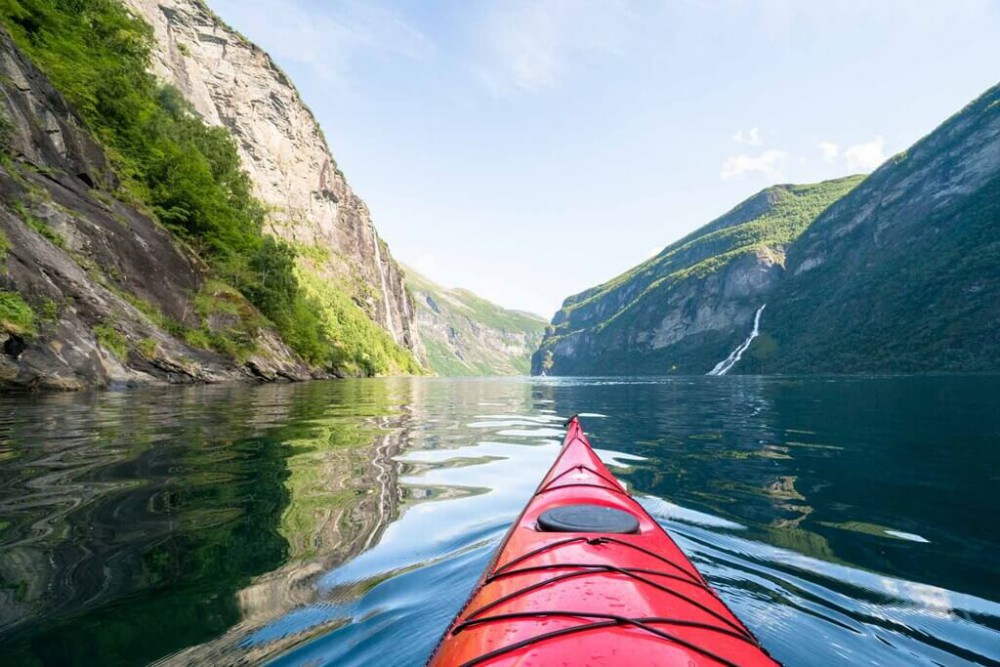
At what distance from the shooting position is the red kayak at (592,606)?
69.9 inches

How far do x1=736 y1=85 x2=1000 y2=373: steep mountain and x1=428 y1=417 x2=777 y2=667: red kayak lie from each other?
286 feet

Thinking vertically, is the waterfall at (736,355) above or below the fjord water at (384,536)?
above

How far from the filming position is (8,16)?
79.9ft

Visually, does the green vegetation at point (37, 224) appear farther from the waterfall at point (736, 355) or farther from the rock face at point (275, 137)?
the waterfall at point (736, 355)

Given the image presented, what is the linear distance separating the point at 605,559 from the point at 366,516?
333cm

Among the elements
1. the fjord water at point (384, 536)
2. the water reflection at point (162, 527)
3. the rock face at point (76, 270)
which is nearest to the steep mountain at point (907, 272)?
the fjord water at point (384, 536)

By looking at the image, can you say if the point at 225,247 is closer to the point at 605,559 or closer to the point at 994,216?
the point at 605,559

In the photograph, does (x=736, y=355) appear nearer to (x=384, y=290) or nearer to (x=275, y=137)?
(x=384, y=290)

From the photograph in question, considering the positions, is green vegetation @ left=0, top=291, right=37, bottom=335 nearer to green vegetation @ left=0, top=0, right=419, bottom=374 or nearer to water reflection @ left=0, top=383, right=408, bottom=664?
water reflection @ left=0, top=383, right=408, bottom=664

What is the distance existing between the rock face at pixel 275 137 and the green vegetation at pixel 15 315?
192ft

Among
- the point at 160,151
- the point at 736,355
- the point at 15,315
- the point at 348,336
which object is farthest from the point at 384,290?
the point at 736,355

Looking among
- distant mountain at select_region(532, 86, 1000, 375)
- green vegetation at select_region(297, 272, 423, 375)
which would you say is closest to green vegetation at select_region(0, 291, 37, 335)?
green vegetation at select_region(297, 272, 423, 375)

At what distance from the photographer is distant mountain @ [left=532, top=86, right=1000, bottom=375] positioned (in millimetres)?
86500

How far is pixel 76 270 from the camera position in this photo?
691 inches
